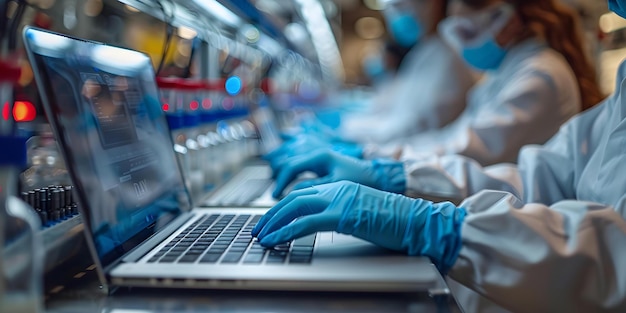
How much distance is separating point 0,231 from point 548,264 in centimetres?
79

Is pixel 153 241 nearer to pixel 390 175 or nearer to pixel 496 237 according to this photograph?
pixel 496 237

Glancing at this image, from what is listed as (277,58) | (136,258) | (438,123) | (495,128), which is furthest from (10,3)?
(438,123)

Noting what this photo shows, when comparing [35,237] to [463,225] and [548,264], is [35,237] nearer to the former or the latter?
[463,225]

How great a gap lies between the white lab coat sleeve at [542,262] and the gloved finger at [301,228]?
242 mm

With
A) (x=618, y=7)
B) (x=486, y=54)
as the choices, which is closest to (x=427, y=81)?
(x=486, y=54)

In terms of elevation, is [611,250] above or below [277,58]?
below

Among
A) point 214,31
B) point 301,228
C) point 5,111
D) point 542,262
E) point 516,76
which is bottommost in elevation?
point 542,262

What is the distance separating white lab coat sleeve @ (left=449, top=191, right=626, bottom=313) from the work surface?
0.19 meters

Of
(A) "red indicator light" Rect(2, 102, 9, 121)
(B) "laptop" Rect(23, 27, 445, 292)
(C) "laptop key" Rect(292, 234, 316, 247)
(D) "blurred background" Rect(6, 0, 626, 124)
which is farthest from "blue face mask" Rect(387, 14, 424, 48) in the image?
(A) "red indicator light" Rect(2, 102, 9, 121)

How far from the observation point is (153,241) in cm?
91

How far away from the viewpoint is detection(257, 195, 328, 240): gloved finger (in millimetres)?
878

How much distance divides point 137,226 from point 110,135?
0.16 meters

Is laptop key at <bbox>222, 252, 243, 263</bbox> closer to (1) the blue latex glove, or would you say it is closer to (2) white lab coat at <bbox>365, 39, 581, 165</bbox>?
(1) the blue latex glove

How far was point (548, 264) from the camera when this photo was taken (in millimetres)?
871
